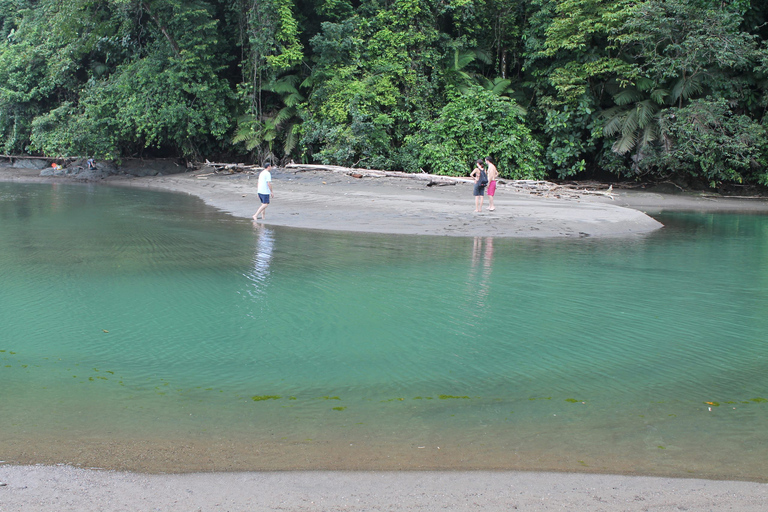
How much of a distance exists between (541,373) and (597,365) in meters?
0.60

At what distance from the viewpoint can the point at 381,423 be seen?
171 inches

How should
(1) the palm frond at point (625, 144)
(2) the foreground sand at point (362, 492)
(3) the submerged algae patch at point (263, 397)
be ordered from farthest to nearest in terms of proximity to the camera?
(1) the palm frond at point (625, 144) → (3) the submerged algae patch at point (263, 397) → (2) the foreground sand at point (362, 492)

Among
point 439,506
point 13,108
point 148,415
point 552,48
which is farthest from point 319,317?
point 13,108

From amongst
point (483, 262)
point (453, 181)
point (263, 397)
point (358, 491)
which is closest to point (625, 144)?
point (453, 181)

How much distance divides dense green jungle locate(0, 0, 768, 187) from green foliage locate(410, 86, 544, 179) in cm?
6

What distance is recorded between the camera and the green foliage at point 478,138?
22078 mm

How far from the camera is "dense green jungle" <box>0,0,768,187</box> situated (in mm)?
20688

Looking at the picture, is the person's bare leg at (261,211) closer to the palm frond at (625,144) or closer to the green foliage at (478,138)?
the green foliage at (478,138)

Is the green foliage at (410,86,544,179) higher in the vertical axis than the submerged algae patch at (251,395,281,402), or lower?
higher

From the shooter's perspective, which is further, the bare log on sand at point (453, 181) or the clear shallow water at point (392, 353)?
the bare log on sand at point (453, 181)

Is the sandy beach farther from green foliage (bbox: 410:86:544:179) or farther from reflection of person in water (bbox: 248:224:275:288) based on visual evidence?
green foliage (bbox: 410:86:544:179)

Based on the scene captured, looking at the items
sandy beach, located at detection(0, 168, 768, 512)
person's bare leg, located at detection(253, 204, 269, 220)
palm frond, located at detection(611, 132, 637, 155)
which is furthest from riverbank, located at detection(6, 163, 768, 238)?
sandy beach, located at detection(0, 168, 768, 512)

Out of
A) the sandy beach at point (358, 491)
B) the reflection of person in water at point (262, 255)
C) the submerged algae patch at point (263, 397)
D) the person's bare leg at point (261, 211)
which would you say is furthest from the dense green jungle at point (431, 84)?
the sandy beach at point (358, 491)

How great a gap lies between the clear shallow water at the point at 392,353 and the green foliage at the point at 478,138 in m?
11.1
